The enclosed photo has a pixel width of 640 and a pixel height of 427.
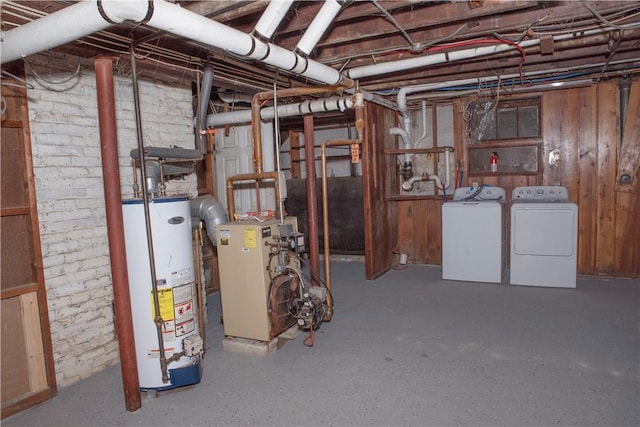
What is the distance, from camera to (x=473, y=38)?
307 cm

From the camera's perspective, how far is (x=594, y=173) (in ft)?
15.6

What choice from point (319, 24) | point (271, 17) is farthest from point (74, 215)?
point (319, 24)

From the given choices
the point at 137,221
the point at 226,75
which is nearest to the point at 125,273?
the point at 137,221

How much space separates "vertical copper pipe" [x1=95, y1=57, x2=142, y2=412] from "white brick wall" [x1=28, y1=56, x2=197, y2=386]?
23.3 inches

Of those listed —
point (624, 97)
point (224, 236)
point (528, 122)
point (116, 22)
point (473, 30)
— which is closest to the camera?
point (116, 22)

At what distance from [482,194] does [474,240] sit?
2.26ft

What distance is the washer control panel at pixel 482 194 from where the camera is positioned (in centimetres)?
497

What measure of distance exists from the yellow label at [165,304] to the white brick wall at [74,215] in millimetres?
653

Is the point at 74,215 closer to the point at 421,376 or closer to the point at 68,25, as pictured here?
the point at 68,25

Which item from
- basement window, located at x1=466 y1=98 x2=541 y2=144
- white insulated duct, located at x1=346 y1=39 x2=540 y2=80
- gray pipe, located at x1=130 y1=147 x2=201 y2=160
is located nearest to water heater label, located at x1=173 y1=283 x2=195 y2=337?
gray pipe, located at x1=130 y1=147 x2=201 y2=160

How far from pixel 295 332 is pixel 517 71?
3.23 m

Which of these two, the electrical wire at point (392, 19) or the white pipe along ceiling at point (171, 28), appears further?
the electrical wire at point (392, 19)

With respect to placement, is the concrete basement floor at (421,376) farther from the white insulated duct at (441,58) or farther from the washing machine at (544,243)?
the white insulated duct at (441,58)

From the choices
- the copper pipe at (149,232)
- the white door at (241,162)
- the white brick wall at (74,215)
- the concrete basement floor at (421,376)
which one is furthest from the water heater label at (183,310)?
the white door at (241,162)
